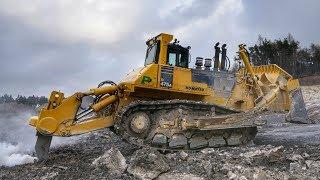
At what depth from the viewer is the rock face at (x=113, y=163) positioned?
9797mm

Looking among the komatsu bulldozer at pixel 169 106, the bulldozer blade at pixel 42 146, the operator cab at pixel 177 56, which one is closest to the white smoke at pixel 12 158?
the bulldozer blade at pixel 42 146

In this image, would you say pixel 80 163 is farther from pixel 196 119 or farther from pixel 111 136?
pixel 111 136

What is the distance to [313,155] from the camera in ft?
33.5

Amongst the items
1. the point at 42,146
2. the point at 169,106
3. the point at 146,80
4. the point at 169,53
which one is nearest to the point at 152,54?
the point at 169,53

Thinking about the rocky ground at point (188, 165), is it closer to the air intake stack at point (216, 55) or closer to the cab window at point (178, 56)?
the cab window at point (178, 56)

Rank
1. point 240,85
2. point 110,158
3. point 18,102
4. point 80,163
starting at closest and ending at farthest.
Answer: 1. point 110,158
2. point 80,163
3. point 240,85
4. point 18,102

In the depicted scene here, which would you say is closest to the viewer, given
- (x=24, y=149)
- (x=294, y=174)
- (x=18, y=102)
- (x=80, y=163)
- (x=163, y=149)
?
(x=294, y=174)

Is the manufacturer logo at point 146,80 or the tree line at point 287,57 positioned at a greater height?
the tree line at point 287,57

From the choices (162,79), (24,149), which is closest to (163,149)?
(162,79)

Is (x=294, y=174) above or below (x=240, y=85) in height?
below

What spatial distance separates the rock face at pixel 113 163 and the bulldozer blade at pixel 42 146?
6.82 ft

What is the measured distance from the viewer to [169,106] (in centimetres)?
1210

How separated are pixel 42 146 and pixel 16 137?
5477mm

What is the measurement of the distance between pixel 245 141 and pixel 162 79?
8.18ft
